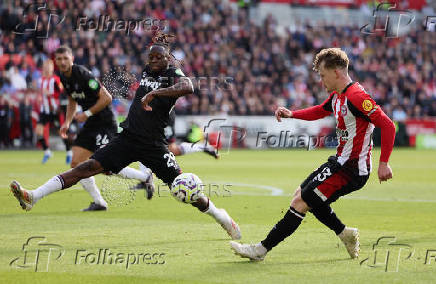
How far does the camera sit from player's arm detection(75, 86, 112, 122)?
9.94 metres

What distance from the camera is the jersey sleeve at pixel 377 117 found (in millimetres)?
6488

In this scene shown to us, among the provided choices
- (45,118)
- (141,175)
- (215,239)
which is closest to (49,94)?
(45,118)

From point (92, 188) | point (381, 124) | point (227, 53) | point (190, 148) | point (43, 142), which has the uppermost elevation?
point (381, 124)

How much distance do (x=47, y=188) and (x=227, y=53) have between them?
25.5 metres

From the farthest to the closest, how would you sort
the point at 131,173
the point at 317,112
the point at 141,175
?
the point at 141,175 < the point at 131,173 < the point at 317,112

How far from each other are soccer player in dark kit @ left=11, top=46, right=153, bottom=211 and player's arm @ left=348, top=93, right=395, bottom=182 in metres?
4.48

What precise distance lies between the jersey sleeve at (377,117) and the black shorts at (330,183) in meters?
0.41

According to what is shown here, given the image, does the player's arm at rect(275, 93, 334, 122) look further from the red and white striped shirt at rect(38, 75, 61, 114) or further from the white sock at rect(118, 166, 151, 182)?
the red and white striped shirt at rect(38, 75, 61, 114)

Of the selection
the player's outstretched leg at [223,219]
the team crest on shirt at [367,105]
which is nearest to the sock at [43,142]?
the player's outstretched leg at [223,219]

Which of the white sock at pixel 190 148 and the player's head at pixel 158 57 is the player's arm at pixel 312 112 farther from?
the white sock at pixel 190 148

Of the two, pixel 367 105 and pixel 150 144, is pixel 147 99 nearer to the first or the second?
pixel 150 144

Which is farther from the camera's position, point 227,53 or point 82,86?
point 227,53

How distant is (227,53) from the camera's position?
108 ft

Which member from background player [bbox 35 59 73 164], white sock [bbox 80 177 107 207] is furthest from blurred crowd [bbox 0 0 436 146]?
white sock [bbox 80 177 107 207]
